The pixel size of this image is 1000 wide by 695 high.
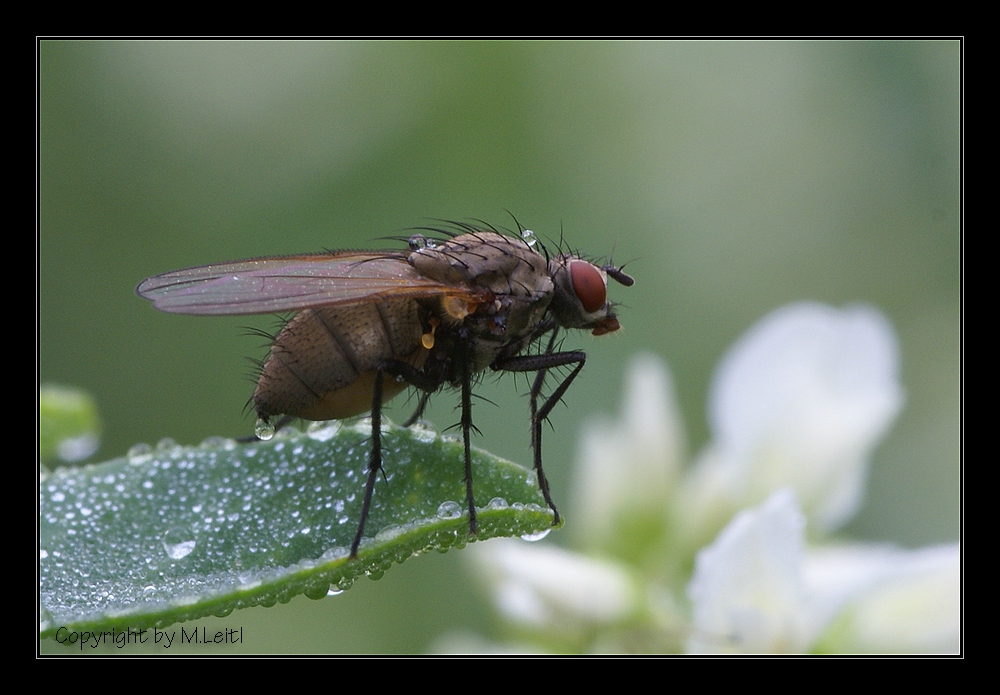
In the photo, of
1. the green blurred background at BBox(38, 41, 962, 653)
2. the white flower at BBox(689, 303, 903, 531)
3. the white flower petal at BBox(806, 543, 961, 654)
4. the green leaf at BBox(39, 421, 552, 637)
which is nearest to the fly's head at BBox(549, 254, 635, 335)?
the white flower at BBox(689, 303, 903, 531)

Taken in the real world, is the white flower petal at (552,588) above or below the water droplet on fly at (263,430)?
below

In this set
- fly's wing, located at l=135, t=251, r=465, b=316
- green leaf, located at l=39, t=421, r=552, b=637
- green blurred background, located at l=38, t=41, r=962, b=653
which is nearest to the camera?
green leaf, located at l=39, t=421, r=552, b=637

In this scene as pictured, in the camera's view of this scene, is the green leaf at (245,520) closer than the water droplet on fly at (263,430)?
Yes

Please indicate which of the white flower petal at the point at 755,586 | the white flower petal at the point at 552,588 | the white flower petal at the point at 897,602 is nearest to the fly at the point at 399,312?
the white flower petal at the point at 552,588

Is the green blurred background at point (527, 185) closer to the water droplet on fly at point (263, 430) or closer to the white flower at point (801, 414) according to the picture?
the white flower at point (801, 414)

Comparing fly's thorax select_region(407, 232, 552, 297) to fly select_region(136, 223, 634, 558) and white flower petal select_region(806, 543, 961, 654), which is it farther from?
white flower petal select_region(806, 543, 961, 654)

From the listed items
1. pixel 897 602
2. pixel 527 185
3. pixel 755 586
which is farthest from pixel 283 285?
pixel 527 185

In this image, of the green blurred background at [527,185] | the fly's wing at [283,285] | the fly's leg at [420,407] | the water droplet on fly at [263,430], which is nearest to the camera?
the fly's wing at [283,285]
